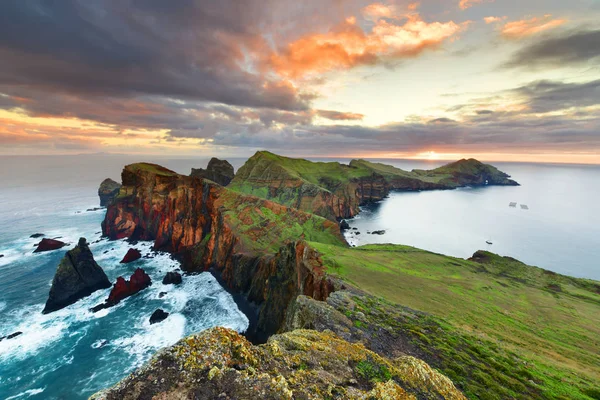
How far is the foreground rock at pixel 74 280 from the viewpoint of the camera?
54.2 m

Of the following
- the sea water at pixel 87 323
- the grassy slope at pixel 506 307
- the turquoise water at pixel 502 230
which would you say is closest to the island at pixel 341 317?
the grassy slope at pixel 506 307

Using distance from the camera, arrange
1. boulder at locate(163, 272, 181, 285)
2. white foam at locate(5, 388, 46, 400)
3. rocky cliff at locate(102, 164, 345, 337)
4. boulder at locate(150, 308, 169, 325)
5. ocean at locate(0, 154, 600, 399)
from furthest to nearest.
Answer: boulder at locate(163, 272, 181, 285) < rocky cliff at locate(102, 164, 345, 337) < boulder at locate(150, 308, 169, 325) < ocean at locate(0, 154, 600, 399) < white foam at locate(5, 388, 46, 400)

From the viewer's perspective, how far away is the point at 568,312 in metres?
38.3

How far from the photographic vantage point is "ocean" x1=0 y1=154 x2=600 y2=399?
39.3 metres

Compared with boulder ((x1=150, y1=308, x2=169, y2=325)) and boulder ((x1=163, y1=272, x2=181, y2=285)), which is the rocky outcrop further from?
boulder ((x1=150, y1=308, x2=169, y2=325))

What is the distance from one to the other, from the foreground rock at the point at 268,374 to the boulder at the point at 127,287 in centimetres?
6362

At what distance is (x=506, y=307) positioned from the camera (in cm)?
3741

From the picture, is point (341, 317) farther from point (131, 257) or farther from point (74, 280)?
point (131, 257)

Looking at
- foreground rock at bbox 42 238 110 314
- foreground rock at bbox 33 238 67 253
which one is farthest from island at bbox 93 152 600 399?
foreground rock at bbox 42 238 110 314

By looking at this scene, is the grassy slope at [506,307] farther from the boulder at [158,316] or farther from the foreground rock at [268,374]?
the boulder at [158,316]

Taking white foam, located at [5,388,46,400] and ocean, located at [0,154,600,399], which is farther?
ocean, located at [0,154,600,399]

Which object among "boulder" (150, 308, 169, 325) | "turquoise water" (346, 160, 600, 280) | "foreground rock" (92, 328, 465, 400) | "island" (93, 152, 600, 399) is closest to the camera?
"foreground rock" (92, 328, 465, 400)

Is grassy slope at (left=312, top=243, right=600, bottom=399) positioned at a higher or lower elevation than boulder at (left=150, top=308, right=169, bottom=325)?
higher

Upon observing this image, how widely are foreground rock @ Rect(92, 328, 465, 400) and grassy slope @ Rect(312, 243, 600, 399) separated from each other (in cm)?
822
